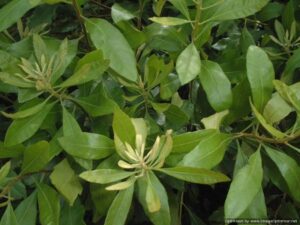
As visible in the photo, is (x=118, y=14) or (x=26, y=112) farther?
(x=118, y=14)

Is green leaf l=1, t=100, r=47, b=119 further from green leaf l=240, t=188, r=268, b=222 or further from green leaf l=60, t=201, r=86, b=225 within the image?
green leaf l=240, t=188, r=268, b=222

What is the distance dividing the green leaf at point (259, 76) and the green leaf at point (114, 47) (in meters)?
0.26

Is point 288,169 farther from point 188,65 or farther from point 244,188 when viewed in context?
point 188,65

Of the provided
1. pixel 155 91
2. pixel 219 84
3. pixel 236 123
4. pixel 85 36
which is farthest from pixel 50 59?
pixel 236 123

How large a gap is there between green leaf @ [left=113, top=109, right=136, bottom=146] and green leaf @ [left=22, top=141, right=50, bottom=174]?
18 cm

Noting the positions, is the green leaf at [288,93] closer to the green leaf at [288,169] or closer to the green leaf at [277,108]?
the green leaf at [277,108]

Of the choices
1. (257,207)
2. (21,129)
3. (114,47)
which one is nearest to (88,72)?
(114,47)

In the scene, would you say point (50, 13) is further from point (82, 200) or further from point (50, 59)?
point (82, 200)

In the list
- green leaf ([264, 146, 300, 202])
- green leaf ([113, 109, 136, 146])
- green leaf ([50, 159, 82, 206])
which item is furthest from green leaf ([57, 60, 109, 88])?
green leaf ([264, 146, 300, 202])

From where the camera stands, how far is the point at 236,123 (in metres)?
1.12

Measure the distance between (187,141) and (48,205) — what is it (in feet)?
1.22

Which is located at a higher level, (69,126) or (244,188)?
(69,126)

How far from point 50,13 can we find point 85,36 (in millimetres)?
259

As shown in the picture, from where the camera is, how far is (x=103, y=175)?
0.81m
